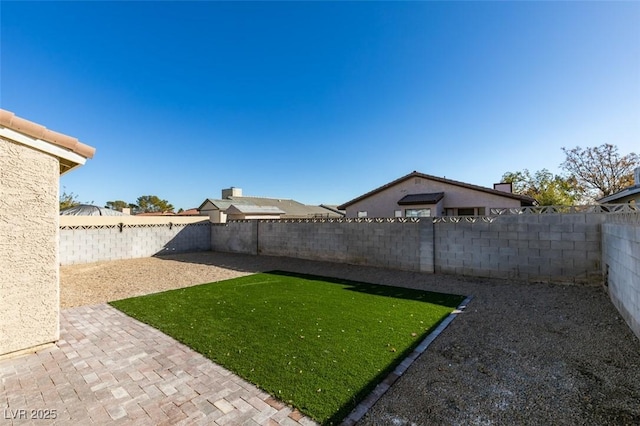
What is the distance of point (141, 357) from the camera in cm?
423

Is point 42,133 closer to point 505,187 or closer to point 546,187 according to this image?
point 505,187

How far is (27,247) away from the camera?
414cm

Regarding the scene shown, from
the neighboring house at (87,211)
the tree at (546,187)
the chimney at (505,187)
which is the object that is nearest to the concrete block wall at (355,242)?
Result: the neighboring house at (87,211)

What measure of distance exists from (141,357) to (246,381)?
79.0 inches

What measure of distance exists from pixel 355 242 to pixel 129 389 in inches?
399

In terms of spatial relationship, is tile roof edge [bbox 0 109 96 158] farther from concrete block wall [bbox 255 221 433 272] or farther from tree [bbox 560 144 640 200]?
tree [bbox 560 144 640 200]

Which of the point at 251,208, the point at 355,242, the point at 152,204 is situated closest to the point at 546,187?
the point at 355,242

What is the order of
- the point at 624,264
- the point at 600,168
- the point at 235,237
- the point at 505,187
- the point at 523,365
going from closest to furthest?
1. the point at 523,365
2. the point at 624,264
3. the point at 235,237
4. the point at 505,187
5. the point at 600,168

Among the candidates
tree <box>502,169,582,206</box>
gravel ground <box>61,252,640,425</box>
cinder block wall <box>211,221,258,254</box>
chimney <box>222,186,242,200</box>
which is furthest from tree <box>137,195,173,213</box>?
tree <box>502,169,582,206</box>

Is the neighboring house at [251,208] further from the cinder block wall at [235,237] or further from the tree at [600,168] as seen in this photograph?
the tree at [600,168]

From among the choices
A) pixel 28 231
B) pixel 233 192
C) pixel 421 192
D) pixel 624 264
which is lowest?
pixel 624 264

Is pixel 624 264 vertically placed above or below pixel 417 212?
below

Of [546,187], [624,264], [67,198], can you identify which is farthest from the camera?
[67,198]

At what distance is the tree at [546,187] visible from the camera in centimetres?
2423
